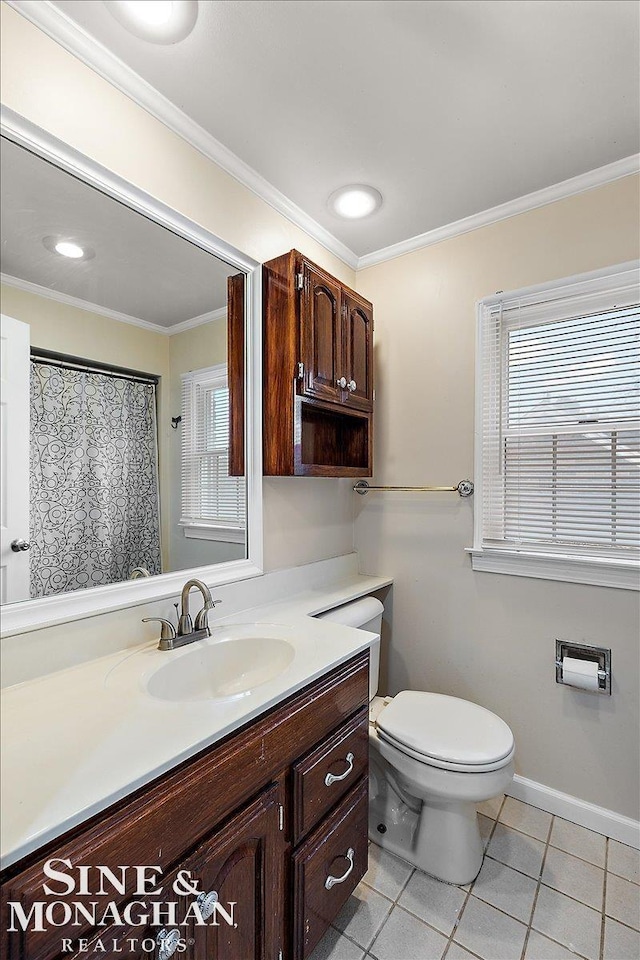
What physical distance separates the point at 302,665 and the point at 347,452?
3.73 feet

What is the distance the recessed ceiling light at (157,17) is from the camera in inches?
42.1

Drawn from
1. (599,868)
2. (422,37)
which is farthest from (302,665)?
(422,37)

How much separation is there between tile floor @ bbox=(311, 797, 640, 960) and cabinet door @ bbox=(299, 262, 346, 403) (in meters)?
1.66

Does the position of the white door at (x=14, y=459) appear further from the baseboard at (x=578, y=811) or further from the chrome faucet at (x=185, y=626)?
the baseboard at (x=578, y=811)

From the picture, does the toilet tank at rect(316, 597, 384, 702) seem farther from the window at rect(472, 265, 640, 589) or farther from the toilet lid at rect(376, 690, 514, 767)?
the window at rect(472, 265, 640, 589)

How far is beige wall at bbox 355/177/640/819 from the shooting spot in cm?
169

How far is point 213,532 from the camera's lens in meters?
1.57

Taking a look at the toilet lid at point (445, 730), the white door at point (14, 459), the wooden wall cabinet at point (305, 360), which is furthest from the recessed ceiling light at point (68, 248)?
the toilet lid at point (445, 730)

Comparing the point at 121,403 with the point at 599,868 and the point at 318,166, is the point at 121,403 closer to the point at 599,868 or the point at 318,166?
the point at 318,166

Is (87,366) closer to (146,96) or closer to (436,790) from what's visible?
(146,96)

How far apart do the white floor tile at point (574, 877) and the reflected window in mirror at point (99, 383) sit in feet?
4.94

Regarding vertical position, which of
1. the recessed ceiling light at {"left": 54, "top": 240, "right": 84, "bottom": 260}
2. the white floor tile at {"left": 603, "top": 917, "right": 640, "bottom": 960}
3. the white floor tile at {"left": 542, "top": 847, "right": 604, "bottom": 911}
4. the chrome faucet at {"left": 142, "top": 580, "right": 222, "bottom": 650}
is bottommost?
the white floor tile at {"left": 542, "top": 847, "right": 604, "bottom": 911}

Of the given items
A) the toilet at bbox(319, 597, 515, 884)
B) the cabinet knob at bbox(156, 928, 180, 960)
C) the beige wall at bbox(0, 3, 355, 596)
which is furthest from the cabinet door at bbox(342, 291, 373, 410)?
the cabinet knob at bbox(156, 928, 180, 960)

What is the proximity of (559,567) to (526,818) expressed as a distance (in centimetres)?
97
